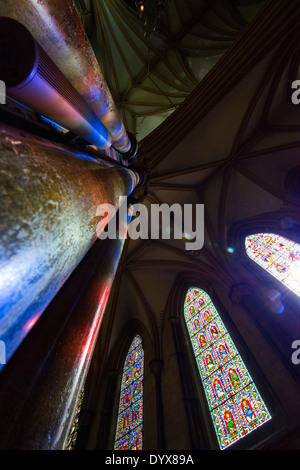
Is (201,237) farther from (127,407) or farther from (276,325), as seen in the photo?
(127,407)

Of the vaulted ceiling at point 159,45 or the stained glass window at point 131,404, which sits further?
the vaulted ceiling at point 159,45

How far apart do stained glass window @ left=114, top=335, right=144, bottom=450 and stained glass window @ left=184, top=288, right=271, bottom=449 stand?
5.73 feet

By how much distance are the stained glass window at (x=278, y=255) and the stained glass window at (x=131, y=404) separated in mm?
4318

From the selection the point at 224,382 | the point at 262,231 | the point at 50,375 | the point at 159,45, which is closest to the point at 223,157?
the point at 262,231

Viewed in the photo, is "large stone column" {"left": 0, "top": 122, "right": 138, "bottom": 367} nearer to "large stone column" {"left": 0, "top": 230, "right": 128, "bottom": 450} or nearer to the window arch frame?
"large stone column" {"left": 0, "top": 230, "right": 128, "bottom": 450}

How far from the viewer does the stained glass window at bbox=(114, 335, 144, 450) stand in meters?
5.03

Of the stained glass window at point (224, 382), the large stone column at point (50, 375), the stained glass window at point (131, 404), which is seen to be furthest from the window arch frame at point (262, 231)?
the large stone column at point (50, 375)

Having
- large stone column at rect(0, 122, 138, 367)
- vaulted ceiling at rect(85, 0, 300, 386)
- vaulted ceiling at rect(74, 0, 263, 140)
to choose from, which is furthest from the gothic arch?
vaulted ceiling at rect(74, 0, 263, 140)

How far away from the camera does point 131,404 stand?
5.83 metres

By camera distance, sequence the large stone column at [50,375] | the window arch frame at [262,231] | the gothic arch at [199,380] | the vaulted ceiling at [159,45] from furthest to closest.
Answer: the vaulted ceiling at [159,45]
the window arch frame at [262,231]
the gothic arch at [199,380]
the large stone column at [50,375]

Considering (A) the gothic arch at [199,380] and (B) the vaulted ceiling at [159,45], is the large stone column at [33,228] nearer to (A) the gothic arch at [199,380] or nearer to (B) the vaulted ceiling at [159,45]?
(A) the gothic arch at [199,380]

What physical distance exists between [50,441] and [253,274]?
5722 mm

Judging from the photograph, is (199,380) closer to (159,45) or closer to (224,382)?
(224,382)

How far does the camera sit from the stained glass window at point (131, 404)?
16.5 ft
